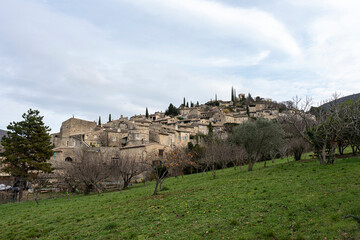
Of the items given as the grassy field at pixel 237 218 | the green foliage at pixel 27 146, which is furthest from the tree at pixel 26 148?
the grassy field at pixel 237 218

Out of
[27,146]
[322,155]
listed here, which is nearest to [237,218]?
[322,155]

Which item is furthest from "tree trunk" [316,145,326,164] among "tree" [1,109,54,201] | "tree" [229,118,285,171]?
"tree" [1,109,54,201]

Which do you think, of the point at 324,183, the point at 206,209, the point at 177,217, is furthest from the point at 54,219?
the point at 324,183

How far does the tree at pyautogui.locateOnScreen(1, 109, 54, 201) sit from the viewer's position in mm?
33688

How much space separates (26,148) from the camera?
113ft

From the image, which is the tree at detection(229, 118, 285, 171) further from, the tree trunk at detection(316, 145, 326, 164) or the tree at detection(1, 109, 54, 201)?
the tree at detection(1, 109, 54, 201)

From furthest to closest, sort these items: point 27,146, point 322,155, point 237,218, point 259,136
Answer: point 27,146, point 259,136, point 322,155, point 237,218

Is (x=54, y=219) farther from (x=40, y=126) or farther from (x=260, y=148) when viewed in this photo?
(x=40, y=126)

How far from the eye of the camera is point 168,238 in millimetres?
9609

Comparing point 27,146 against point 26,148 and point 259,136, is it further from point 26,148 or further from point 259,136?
point 259,136

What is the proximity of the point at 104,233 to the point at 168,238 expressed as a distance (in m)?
3.41

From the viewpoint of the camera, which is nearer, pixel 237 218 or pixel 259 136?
pixel 237 218

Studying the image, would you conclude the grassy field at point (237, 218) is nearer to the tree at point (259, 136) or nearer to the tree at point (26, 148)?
the tree at point (259, 136)

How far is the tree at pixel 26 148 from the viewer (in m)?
33.7
